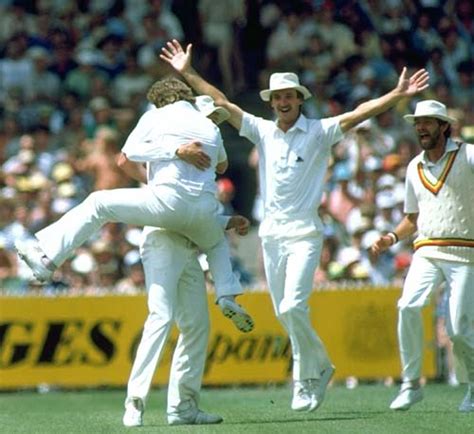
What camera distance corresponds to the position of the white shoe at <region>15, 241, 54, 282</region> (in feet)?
41.0

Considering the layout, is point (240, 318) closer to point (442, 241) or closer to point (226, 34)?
point (442, 241)

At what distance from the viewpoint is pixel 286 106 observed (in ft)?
46.0

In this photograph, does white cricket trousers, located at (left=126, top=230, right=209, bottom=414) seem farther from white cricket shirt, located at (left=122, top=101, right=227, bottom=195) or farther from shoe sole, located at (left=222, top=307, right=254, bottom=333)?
white cricket shirt, located at (left=122, top=101, right=227, bottom=195)

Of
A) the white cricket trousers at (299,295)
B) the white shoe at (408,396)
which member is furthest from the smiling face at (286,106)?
the white shoe at (408,396)

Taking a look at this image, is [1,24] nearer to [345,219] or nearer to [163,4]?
[163,4]

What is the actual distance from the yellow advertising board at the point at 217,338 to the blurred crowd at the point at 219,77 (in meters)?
1.14

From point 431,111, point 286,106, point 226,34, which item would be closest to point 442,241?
point 431,111

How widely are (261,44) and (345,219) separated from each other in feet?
13.5

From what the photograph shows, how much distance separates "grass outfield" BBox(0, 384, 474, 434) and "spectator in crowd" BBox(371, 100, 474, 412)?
531 millimetres

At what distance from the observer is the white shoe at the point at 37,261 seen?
12484 mm

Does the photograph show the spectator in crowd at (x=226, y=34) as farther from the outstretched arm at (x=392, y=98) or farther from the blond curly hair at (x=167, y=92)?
the blond curly hair at (x=167, y=92)

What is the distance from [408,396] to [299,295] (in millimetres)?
1085

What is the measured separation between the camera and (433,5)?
24.0 meters

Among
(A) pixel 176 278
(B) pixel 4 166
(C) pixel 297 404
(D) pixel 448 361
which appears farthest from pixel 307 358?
(B) pixel 4 166
